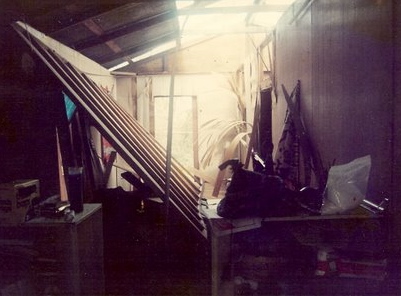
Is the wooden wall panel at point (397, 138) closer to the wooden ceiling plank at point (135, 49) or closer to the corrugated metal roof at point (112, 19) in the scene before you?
the corrugated metal roof at point (112, 19)

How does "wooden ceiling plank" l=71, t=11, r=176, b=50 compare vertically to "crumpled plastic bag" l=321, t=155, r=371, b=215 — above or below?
above

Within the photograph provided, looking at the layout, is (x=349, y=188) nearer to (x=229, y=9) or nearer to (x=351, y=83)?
(x=351, y=83)

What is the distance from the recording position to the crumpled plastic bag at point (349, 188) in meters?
2.32

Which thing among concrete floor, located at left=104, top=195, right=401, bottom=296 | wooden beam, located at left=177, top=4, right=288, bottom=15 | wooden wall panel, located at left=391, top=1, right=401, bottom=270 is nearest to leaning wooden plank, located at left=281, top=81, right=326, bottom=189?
wooden wall panel, located at left=391, top=1, right=401, bottom=270

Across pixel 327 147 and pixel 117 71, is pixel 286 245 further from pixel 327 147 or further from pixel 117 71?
pixel 117 71

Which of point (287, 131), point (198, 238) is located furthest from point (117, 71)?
point (198, 238)

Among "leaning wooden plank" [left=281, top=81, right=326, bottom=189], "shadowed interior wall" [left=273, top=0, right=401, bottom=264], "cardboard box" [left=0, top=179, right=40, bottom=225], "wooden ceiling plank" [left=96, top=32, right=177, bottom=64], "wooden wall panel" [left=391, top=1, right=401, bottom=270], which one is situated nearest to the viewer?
"wooden wall panel" [left=391, top=1, right=401, bottom=270]

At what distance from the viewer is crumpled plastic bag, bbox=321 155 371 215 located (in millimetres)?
2316

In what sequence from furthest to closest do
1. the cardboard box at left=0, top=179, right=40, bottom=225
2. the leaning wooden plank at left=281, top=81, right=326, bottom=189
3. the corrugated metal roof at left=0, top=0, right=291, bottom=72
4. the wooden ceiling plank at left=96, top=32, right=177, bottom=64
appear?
the wooden ceiling plank at left=96, top=32, right=177, bottom=64 → the leaning wooden plank at left=281, top=81, right=326, bottom=189 → the corrugated metal roof at left=0, top=0, right=291, bottom=72 → the cardboard box at left=0, top=179, right=40, bottom=225

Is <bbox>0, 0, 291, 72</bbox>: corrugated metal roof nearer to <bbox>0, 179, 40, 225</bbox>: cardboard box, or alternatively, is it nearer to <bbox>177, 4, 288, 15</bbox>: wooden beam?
<bbox>177, 4, 288, 15</bbox>: wooden beam

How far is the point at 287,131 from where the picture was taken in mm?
4199

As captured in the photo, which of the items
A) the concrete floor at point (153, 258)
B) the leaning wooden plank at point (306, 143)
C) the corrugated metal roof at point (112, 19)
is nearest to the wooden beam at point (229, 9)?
the corrugated metal roof at point (112, 19)

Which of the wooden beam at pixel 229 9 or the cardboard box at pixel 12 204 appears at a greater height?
the wooden beam at pixel 229 9

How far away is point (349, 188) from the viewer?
7.63ft
